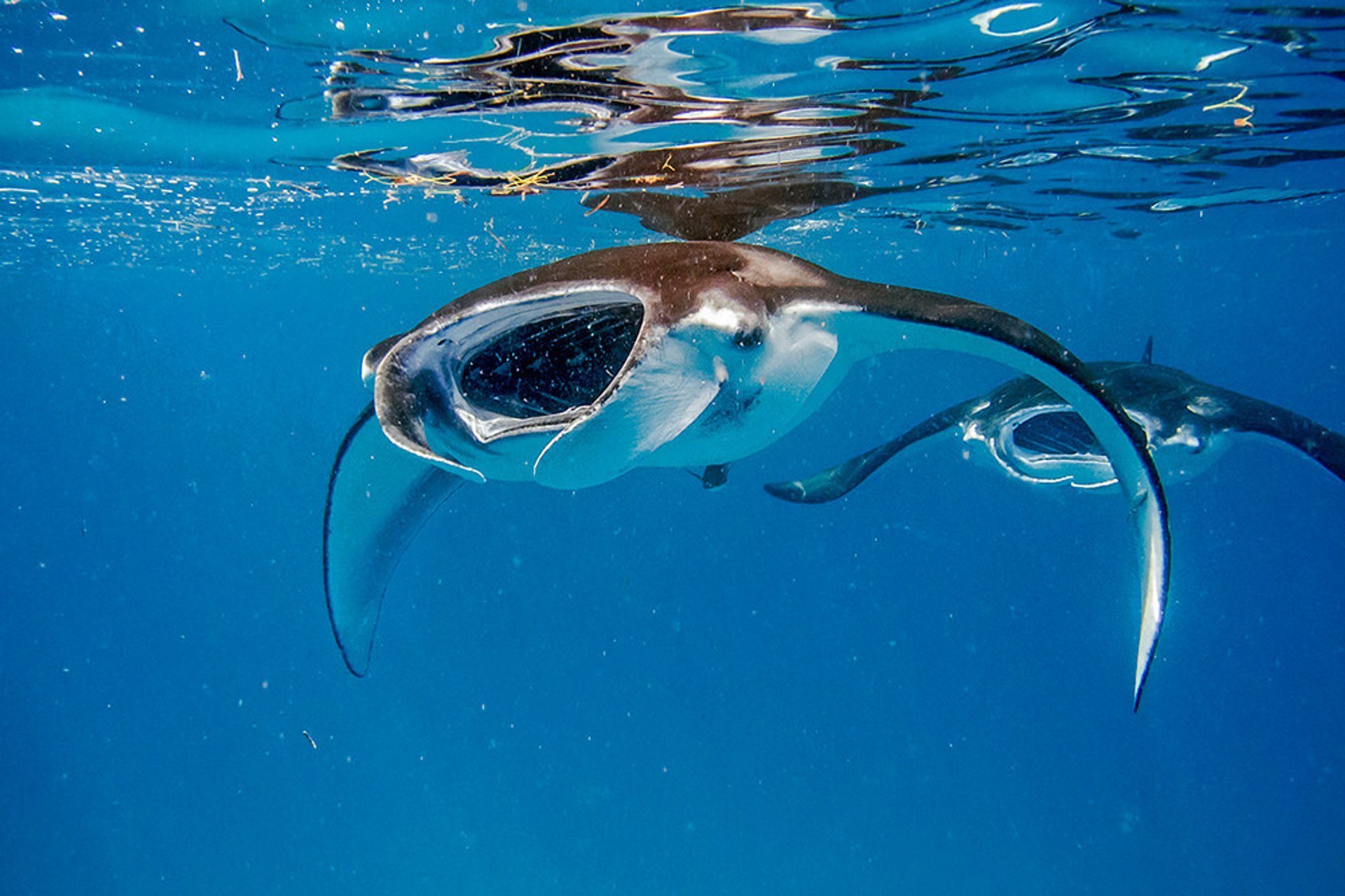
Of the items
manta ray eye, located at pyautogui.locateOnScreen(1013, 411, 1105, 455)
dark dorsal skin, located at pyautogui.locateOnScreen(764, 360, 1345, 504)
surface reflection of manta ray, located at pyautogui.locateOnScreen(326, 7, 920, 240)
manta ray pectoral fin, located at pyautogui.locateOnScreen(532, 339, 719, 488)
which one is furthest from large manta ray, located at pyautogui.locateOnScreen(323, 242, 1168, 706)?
manta ray eye, located at pyautogui.locateOnScreen(1013, 411, 1105, 455)

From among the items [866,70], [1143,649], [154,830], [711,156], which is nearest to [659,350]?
[1143,649]

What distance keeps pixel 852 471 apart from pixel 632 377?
4.36 meters

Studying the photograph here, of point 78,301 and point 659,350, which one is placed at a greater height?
point 659,350

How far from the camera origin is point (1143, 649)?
9.11 ft

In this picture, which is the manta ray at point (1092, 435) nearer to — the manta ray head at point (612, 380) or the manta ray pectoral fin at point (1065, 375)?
the manta ray pectoral fin at point (1065, 375)

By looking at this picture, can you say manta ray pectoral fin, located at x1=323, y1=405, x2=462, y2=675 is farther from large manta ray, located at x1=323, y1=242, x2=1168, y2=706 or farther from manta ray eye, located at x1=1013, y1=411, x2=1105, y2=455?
manta ray eye, located at x1=1013, y1=411, x2=1105, y2=455

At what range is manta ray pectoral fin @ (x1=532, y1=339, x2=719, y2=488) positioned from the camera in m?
2.04

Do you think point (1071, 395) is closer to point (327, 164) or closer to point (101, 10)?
point (101, 10)

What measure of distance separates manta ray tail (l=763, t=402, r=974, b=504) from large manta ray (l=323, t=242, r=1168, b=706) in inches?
82.2

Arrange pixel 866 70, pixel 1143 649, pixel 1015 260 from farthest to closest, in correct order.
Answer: pixel 1015 260 → pixel 866 70 → pixel 1143 649

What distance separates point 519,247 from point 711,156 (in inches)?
298

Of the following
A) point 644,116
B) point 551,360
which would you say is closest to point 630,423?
point 551,360

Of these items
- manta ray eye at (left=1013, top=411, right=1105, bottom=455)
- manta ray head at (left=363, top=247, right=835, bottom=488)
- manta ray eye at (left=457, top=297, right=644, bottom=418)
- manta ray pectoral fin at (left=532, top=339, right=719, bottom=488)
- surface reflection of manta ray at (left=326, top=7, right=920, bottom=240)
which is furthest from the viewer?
manta ray eye at (left=1013, top=411, right=1105, bottom=455)

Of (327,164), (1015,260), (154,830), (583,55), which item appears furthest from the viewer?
(154,830)
